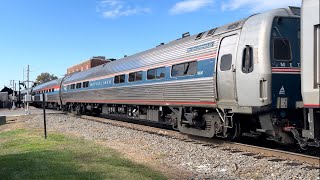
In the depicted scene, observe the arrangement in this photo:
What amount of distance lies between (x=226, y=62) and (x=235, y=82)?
79 cm

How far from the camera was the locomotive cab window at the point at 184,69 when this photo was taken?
43.0 feet

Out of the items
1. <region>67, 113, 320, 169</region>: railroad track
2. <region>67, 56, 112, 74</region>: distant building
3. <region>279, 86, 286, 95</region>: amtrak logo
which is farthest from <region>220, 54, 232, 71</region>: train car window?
<region>67, 56, 112, 74</region>: distant building

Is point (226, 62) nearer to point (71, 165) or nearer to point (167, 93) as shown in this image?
point (167, 93)

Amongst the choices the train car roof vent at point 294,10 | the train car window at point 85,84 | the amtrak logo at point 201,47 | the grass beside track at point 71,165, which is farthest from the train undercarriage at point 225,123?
the train car window at point 85,84

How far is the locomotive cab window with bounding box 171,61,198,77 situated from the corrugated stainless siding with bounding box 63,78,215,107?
30 centimetres

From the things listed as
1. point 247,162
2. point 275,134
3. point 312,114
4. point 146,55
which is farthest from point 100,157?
point 146,55

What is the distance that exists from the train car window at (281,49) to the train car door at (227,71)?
130 centimetres

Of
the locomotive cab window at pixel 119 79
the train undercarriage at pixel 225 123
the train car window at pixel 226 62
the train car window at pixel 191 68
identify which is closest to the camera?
the train undercarriage at pixel 225 123

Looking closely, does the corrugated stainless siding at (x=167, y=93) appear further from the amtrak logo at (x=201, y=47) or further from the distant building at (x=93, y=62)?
the distant building at (x=93, y=62)

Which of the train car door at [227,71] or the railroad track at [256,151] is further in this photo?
the train car door at [227,71]

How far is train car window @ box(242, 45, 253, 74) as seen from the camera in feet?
34.1

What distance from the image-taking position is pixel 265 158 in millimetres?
9523

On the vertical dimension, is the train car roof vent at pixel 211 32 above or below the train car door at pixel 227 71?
above

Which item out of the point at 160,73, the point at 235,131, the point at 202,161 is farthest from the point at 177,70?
the point at 202,161
